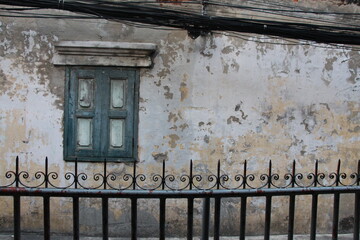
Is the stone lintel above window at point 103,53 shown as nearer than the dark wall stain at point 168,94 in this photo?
Yes

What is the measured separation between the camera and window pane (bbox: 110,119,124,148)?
17.6ft

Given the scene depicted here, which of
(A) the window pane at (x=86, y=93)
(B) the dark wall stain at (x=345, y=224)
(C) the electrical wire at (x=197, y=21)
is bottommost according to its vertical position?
(B) the dark wall stain at (x=345, y=224)

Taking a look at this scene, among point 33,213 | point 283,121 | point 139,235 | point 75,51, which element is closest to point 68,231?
point 33,213

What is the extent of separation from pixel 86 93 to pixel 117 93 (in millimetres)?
395

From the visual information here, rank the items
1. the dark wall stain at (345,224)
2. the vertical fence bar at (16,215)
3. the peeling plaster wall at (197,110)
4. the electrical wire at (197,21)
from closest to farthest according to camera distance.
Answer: the vertical fence bar at (16,215) < the electrical wire at (197,21) < the peeling plaster wall at (197,110) < the dark wall stain at (345,224)

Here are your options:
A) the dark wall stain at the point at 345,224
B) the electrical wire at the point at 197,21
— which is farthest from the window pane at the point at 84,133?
the dark wall stain at the point at 345,224

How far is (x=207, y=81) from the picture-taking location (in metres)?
5.41

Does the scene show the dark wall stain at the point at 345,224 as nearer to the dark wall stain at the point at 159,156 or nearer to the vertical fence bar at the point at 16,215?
the dark wall stain at the point at 159,156

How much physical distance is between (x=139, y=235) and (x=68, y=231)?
92 centimetres

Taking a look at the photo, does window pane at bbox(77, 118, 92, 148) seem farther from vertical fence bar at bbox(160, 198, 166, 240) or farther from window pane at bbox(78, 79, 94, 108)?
vertical fence bar at bbox(160, 198, 166, 240)

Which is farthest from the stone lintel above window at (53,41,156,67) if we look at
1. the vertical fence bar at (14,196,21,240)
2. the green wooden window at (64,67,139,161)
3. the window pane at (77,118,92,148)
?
the vertical fence bar at (14,196,21,240)

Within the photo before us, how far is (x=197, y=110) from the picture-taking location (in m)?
5.41

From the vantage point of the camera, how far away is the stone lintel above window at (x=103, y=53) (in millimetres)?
5148

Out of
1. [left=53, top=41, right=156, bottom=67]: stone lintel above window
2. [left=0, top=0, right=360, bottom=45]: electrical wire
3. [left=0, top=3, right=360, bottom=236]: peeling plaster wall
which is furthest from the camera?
[left=0, top=3, right=360, bottom=236]: peeling plaster wall
